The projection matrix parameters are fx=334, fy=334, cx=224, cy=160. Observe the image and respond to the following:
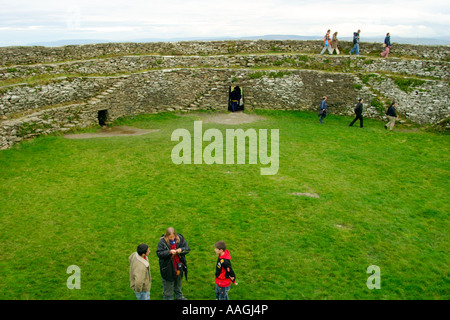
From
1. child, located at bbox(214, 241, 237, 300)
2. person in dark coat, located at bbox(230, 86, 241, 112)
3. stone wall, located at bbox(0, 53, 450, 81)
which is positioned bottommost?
child, located at bbox(214, 241, 237, 300)

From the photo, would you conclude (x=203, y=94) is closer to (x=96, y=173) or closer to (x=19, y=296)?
(x=96, y=173)

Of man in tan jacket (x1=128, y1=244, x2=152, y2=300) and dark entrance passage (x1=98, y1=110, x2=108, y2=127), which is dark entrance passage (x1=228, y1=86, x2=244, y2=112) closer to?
dark entrance passage (x1=98, y1=110, x2=108, y2=127)

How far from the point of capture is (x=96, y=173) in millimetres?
14859

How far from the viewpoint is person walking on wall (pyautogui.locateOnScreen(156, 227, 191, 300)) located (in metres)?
7.73

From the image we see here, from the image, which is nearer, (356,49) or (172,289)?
(172,289)

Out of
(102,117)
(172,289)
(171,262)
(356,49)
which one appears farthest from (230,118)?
(172,289)

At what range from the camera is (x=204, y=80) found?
25484 millimetres

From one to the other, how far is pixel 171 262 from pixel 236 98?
19.0m

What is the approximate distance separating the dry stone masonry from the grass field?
3139mm

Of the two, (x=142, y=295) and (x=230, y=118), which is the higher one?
(x=230, y=118)

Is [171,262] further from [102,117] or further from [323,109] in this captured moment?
[323,109]

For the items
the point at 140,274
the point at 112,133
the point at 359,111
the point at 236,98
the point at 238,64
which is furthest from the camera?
the point at 238,64

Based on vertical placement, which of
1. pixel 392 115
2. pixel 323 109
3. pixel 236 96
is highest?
pixel 236 96

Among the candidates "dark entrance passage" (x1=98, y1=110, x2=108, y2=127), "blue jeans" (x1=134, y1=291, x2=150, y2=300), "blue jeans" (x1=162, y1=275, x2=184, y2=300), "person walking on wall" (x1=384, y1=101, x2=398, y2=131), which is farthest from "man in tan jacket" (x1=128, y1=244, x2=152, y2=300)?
"person walking on wall" (x1=384, y1=101, x2=398, y2=131)
